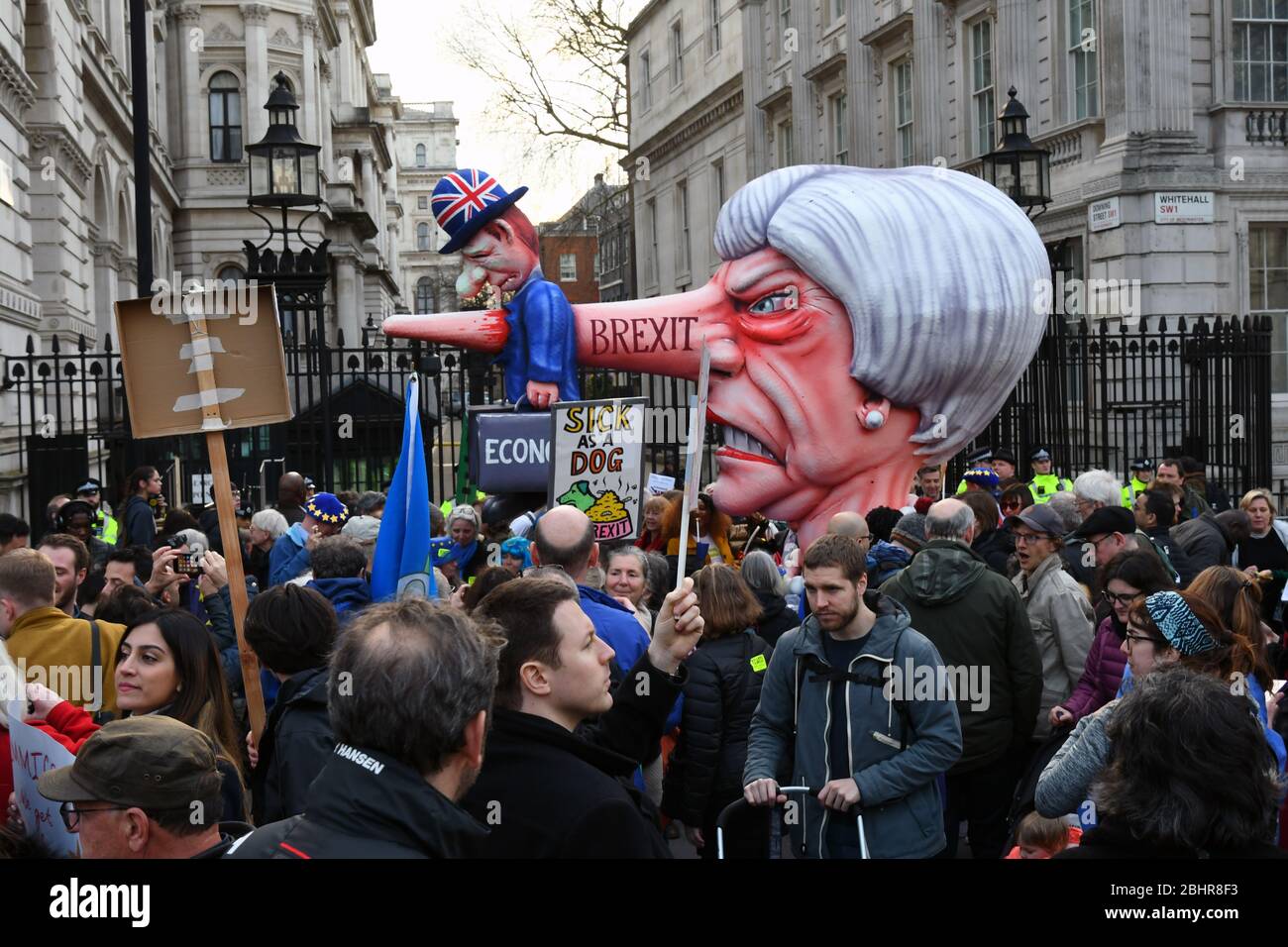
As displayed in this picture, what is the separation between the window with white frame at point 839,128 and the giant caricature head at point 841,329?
18.1 m

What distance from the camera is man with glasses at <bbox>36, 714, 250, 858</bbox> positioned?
3.12 meters

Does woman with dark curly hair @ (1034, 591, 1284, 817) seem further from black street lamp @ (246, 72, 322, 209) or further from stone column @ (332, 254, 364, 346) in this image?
stone column @ (332, 254, 364, 346)

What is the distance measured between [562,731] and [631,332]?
→ 312 inches

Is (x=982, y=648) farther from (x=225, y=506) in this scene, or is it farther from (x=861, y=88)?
(x=861, y=88)

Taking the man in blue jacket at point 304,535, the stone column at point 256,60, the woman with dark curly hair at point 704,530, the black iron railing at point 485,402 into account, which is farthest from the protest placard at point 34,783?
the stone column at point 256,60

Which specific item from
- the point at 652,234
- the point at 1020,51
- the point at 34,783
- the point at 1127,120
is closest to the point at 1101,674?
the point at 34,783

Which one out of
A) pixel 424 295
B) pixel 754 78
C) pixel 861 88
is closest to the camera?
pixel 861 88

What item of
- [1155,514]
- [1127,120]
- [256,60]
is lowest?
[1155,514]

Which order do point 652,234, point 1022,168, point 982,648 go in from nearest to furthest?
point 982,648, point 1022,168, point 652,234

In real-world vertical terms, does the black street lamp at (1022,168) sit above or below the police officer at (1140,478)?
above

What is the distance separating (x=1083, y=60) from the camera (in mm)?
20141

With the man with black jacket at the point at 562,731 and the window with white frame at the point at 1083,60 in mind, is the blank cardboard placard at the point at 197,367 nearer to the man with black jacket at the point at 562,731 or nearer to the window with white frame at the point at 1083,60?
the man with black jacket at the point at 562,731

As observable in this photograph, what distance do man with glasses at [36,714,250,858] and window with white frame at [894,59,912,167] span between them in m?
24.0

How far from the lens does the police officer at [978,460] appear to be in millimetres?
11406
